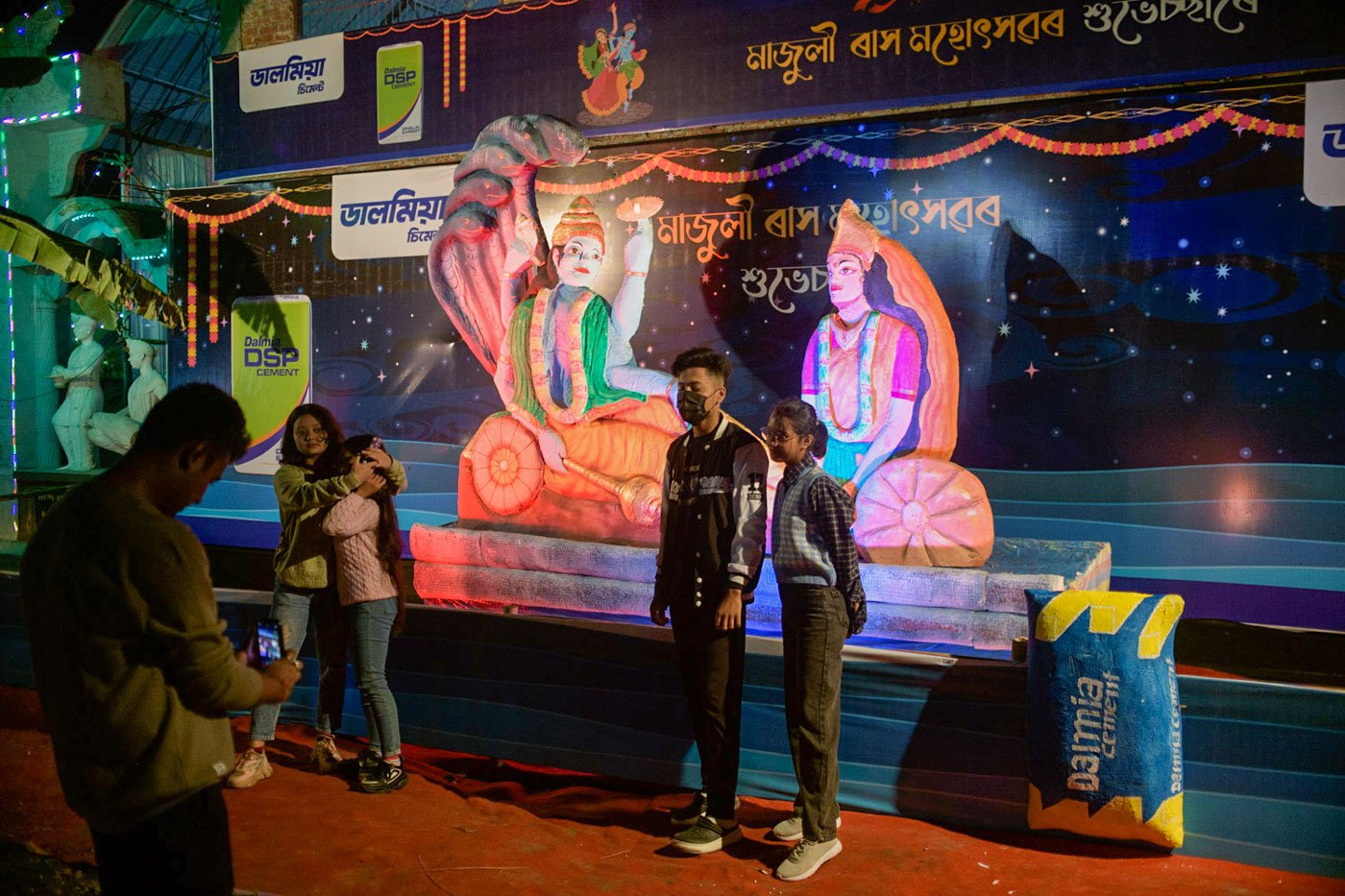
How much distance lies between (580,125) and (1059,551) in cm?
423

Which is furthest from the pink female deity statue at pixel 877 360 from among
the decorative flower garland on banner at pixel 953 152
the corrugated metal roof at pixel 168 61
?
the corrugated metal roof at pixel 168 61

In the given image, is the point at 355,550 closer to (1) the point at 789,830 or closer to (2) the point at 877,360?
(1) the point at 789,830

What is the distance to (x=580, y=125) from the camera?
291 inches

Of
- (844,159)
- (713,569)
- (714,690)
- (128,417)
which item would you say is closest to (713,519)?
(713,569)

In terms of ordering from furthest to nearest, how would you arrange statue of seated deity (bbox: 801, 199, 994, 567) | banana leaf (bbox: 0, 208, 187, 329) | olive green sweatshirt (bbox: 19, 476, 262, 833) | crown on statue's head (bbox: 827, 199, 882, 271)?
1. banana leaf (bbox: 0, 208, 187, 329)
2. crown on statue's head (bbox: 827, 199, 882, 271)
3. statue of seated deity (bbox: 801, 199, 994, 567)
4. olive green sweatshirt (bbox: 19, 476, 262, 833)

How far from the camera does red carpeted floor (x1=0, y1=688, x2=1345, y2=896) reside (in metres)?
4.13

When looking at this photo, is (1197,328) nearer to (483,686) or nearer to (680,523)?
(680,523)

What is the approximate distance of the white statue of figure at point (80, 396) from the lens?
1231cm

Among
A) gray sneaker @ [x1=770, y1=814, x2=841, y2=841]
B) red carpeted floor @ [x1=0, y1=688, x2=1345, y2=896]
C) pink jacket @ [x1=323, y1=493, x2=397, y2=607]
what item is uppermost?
pink jacket @ [x1=323, y1=493, x2=397, y2=607]

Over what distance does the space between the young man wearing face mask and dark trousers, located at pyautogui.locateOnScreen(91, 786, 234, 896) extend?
246 cm

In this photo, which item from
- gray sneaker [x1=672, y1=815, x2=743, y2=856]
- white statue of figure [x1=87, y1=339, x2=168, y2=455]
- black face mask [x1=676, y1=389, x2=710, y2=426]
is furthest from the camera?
white statue of figure [x1=87, y1=339, x2=168, y2=455]

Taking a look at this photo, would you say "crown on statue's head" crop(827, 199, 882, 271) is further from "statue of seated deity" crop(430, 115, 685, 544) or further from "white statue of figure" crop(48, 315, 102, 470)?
"white statue of figure" crop(48, 315, 102, 470)

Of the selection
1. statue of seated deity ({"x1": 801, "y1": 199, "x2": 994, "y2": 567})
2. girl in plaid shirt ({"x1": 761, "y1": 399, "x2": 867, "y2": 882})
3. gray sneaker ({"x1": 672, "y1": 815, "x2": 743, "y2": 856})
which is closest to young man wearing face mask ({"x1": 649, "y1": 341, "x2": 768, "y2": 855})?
gray sneaker ({"x1": 672, "y1": 815, "x2": 743, "y2": 856})

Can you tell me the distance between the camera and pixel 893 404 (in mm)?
6492
